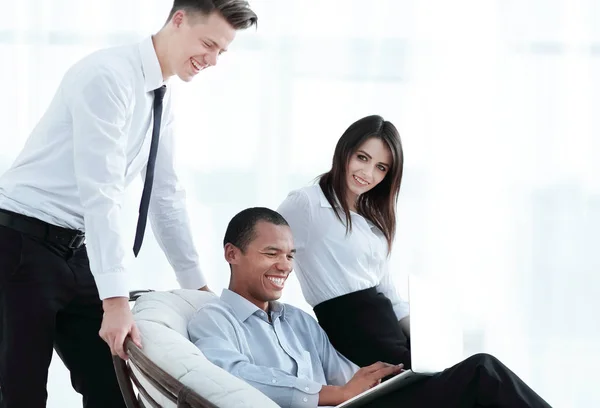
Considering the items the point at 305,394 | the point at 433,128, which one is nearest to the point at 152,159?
the point at 305,394

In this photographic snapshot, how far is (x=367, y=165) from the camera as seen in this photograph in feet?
7.25

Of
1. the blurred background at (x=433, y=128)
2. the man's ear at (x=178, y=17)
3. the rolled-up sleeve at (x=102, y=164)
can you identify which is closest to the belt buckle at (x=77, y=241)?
the rolled-up sleeve at (x=102, y=164)

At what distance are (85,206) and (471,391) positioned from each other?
83cm

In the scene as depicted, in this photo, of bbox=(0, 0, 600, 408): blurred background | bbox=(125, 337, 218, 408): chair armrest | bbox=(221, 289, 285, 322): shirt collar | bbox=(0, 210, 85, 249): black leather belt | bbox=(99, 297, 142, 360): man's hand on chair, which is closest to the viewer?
bbox=(125, 337, 218, 408): chair armrest

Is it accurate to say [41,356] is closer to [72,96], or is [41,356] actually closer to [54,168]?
[54,168]

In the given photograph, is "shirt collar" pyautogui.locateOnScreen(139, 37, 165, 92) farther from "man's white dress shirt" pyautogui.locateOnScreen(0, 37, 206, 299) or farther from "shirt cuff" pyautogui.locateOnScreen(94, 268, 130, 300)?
"shirt cuff" pyautogui.locateOnScreen(94, 268, 130, 300)

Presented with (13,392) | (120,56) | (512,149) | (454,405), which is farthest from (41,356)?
(512,149)

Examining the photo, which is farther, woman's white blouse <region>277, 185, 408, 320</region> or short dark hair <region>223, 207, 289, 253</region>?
woman's white blouse <region>277, 185, 408, 320</region>

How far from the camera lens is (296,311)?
2074 mm

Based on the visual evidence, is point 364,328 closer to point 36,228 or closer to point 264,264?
point 264,264

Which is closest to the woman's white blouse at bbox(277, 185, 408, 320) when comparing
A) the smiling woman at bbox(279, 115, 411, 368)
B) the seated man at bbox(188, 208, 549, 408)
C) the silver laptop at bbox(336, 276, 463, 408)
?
the smiling woman at bbox(279, 115, 411, 368)

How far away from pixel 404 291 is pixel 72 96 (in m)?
1.81

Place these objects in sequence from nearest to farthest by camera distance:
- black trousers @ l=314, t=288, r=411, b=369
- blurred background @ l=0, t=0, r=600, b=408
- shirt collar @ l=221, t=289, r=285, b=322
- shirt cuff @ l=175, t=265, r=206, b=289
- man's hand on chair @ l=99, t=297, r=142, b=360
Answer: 1. man's hand on chair @ l=99, t=297, r=142, b=360
2. shirt collar @ l=221, t=289, r=285, b=322
3. black trousers @ l=314, t=288, r=411, b=369
4. shirt cuff @ l=175, t=265, r=206, b=289
5. blurred background @ l=0, t=0, r=600, b=408

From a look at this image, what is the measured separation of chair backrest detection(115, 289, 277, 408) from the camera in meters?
1.47
